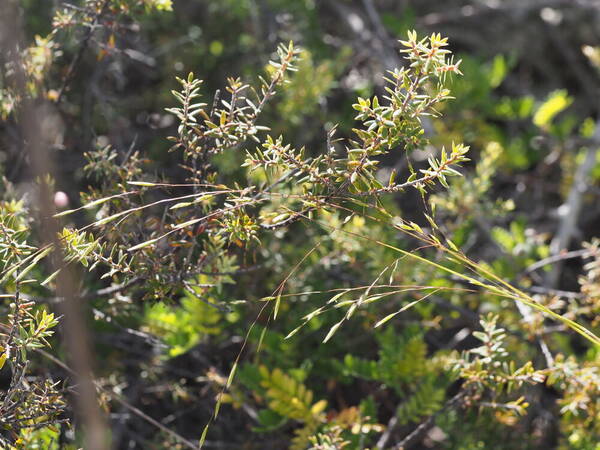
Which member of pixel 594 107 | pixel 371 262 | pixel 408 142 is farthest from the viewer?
pixel 594 107

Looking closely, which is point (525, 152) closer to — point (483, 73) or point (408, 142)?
point (483, 73)

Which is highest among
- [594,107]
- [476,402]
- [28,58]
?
[28,58]

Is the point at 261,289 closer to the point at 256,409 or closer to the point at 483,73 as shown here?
the point at 256,409

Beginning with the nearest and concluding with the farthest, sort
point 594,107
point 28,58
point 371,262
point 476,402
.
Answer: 1. point 476,402
2. point 28,58
3. point 371,262
4. point 594,107

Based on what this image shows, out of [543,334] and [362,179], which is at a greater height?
[362,179]

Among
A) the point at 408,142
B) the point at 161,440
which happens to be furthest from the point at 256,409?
the point at 408,142

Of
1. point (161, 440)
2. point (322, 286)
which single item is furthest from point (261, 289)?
point (161, 440)

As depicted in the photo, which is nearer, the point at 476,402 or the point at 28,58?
the point at 476,402
